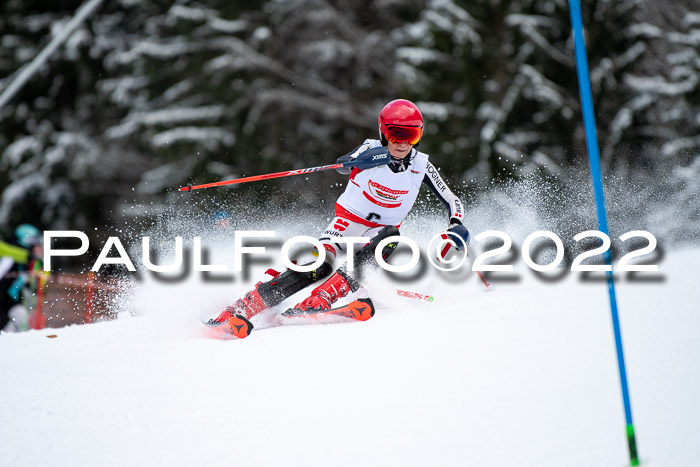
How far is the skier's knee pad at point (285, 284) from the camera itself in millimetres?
4621

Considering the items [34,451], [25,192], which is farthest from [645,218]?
[25,192]

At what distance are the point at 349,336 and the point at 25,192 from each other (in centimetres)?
1626

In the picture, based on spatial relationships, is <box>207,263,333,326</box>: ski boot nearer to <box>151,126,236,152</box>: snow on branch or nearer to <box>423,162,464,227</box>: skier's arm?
<box>423,162,464,227</box>: skier's arm

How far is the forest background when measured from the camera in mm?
14680

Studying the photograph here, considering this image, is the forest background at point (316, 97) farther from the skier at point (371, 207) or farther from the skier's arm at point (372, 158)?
the skier's arm at point (372, 158)

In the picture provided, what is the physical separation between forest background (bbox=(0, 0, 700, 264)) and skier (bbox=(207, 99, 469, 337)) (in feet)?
26.2

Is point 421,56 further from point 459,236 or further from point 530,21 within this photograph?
point 459,236

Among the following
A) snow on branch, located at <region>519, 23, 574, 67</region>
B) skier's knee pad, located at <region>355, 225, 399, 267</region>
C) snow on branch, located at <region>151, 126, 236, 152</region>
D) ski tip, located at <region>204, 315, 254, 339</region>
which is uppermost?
snow on branch, located at <region>519, 23, 574, 67</region>

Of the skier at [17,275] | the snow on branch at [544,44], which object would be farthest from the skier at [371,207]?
the snow on branch at [544,44]

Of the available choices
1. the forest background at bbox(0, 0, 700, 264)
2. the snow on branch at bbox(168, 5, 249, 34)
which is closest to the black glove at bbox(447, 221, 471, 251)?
the forest background at bbox(0, 0, 700, 264)

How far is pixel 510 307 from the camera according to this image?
4094 millimetres

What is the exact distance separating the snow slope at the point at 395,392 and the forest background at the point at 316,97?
28.9 ft

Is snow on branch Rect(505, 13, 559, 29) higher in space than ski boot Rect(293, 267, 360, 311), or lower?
higher

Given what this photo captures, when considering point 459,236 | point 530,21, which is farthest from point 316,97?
point 459,236
